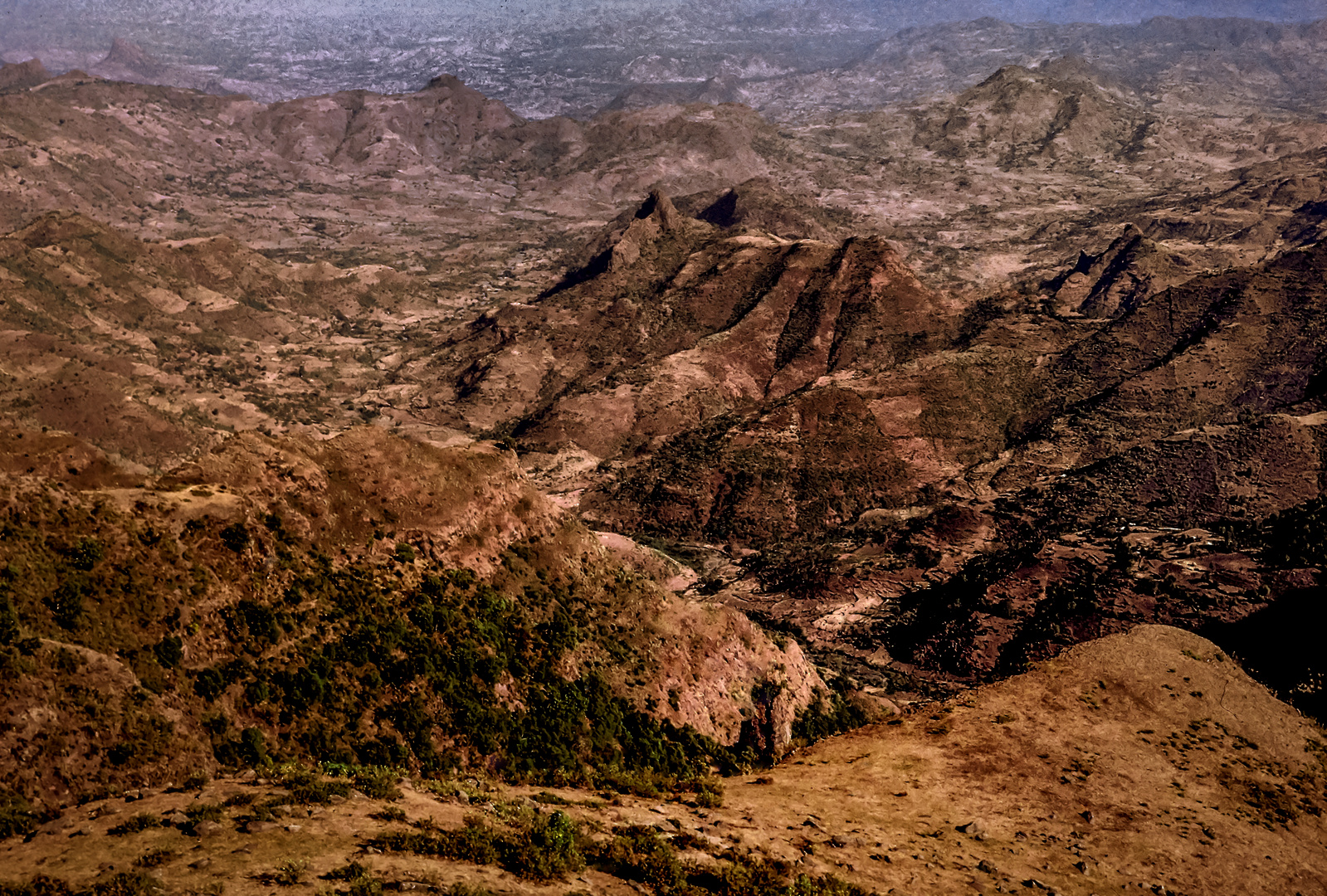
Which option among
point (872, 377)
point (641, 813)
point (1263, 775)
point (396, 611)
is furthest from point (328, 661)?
point (872, 377)

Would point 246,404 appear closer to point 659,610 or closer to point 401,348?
point 401,348

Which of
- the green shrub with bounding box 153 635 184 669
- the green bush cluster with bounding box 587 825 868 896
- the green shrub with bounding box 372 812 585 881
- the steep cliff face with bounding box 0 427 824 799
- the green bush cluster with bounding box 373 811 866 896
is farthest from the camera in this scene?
the green shrub with bounding box 153 635 184 669

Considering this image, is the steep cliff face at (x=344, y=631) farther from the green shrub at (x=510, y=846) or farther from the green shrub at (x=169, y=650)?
the green shrub at (x=510, y=846)

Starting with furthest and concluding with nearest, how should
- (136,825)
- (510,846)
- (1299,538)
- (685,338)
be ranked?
(685,338), (1299,538), (510,846), (136,825)

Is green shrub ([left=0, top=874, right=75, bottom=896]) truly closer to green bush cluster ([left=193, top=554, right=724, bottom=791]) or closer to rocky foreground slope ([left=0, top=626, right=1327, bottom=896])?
rocky foreground slope ([left=0, top=626, right=1327, bottom=896])

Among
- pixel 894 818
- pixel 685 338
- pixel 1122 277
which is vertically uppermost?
pixel 1122 277

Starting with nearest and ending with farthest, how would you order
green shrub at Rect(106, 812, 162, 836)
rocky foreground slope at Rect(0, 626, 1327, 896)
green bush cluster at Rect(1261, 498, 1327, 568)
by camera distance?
1. green shrub at Rect(106, 812, 162, 836)
2. rocky foreground slope at Rect(0, 626, 1327, 896)
3. green bush cluster at Rect(1261, 498, 1327, 568)

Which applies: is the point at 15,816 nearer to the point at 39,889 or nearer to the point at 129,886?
the point at 39,889

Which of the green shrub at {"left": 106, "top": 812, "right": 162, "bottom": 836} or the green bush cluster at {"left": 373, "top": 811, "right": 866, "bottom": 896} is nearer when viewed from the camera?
the green shrub at {"left": 106, "top": 812, "right": 162, "bottom": 836}

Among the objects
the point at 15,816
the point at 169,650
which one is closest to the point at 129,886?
the point at 15,816

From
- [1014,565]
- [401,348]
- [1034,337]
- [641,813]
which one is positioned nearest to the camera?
[641,813]

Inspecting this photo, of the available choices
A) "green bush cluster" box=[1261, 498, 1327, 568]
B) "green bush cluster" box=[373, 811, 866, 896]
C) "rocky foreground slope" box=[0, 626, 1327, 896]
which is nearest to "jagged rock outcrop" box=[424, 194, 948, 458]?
"green bush cluster" box=[1261, 498, 1327, 568]
